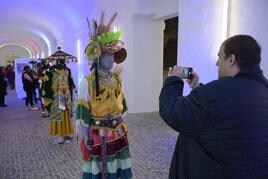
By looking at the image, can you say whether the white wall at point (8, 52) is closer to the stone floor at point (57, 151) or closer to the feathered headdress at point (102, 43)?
the stone floor at point (57, 151)

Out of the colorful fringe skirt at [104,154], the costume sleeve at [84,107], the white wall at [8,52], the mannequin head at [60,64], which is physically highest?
the white wall at [8,52]

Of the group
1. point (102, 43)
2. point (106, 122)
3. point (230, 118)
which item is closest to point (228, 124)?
point (230, 118)

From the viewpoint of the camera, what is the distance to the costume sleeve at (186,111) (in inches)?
46.4

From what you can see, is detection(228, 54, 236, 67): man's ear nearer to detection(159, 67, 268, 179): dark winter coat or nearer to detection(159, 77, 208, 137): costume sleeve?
detection(159, 67, 268, 179): dark winter coat

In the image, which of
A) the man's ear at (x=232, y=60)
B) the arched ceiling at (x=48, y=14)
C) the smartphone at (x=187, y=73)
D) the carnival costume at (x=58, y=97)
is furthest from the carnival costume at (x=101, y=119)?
the arched ceiling at (x=48, y=14)

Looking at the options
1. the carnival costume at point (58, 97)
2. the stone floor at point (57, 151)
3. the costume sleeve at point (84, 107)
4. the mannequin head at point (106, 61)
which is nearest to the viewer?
the costume sleeve at point (84, 107)

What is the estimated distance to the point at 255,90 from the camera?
121 cm

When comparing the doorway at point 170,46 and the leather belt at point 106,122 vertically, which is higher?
the doorway at point 170,46

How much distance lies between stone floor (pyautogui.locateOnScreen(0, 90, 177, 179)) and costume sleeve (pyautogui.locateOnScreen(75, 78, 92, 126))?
4.63 feet

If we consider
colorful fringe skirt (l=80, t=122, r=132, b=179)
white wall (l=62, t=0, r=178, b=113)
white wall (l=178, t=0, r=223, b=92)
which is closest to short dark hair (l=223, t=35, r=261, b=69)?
colorful fringe skirt (l=80, t=122, r=132, b=179)

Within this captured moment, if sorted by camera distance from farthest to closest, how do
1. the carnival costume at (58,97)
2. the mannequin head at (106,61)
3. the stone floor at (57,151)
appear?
the carnival costume at (58,97), the stone floor at (57,151), the mannequin head at (106,61)

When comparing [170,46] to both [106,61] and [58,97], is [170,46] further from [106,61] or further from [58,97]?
[106,61]

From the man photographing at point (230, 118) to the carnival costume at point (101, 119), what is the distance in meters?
1.18

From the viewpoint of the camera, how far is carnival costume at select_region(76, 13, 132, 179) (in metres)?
2.33
